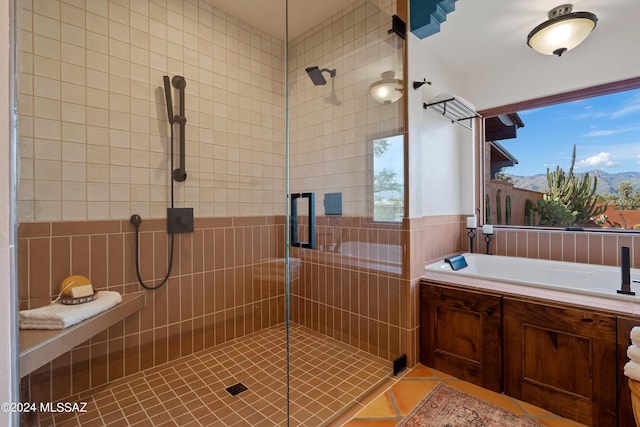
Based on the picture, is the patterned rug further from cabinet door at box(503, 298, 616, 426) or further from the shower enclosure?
the shower enclosure

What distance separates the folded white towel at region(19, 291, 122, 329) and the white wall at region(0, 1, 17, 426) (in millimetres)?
78

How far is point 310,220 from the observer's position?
1.95 m

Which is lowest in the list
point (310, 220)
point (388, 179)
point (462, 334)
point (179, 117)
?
point (462, 334)

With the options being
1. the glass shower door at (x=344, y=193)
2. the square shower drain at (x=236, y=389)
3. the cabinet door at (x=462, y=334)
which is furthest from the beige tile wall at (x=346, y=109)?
the square shower drain at (x=236, y=389)

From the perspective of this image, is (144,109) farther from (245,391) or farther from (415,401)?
(415,401)

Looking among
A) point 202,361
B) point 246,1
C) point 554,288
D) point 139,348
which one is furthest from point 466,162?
point 139,348

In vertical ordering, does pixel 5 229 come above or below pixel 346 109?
below

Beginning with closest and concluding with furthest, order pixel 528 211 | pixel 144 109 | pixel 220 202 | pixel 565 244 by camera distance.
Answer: pixel 144 109 < pixel 220 202 < pixel 565 244 < pixel 528 211

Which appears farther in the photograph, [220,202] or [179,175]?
[220,202]

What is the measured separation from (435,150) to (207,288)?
91.4 inches

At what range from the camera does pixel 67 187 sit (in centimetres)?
162

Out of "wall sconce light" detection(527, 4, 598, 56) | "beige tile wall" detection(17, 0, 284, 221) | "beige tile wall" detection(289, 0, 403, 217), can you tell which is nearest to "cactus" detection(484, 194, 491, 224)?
"wall sconce light" detection(527, 4, 598, 56)

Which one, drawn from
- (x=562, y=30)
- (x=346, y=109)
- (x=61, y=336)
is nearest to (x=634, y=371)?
(x=346, y=109)

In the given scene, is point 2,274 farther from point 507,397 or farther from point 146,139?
point 507,397
